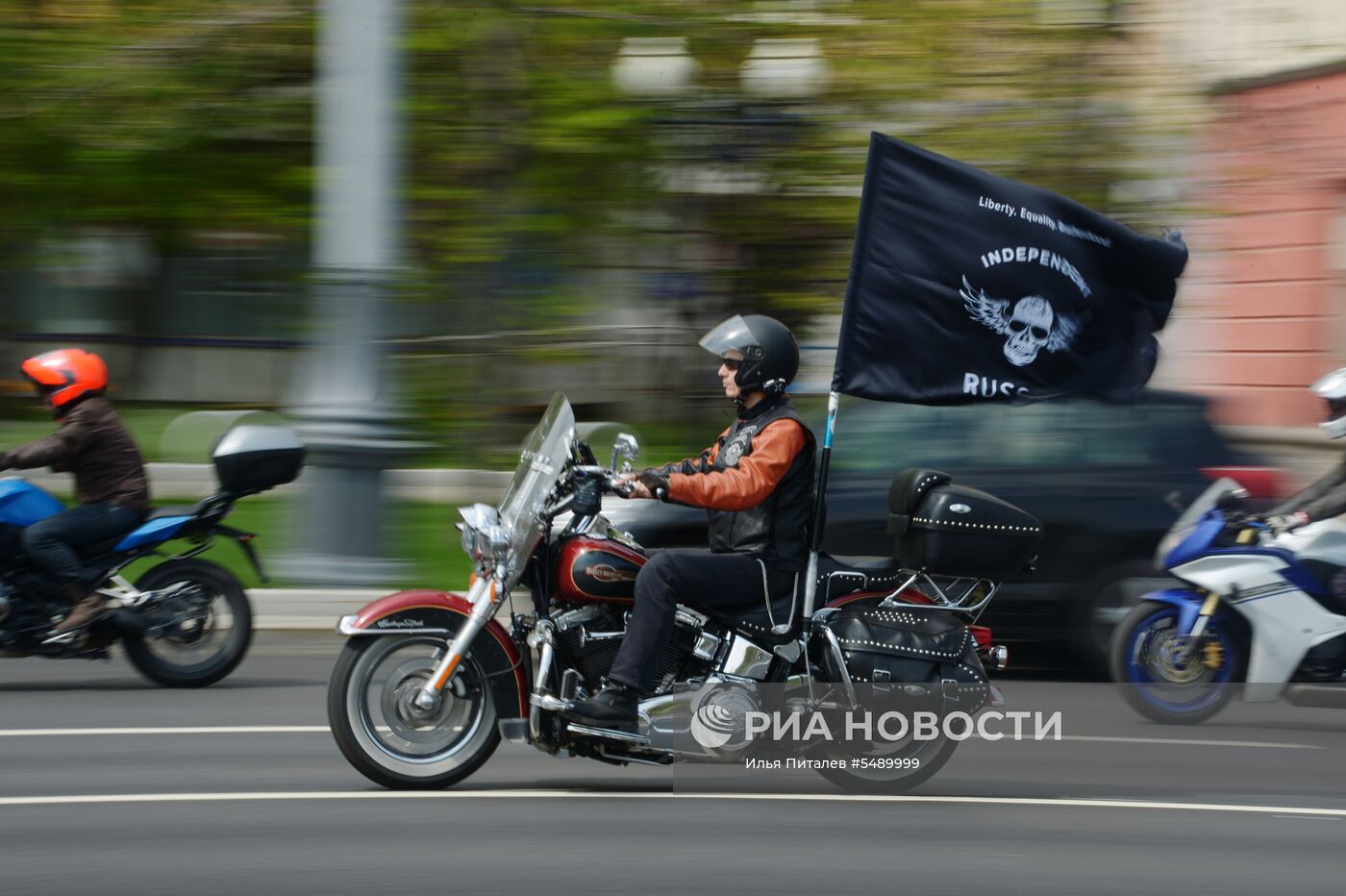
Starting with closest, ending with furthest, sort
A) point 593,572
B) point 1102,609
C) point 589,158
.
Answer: point 593,572 < point 1102,609 < point 589,158

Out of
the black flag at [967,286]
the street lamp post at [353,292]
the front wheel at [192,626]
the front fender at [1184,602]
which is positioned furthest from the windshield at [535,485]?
the street lamp post at [353,292]

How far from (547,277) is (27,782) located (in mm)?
7682

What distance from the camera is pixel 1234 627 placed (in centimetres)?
814

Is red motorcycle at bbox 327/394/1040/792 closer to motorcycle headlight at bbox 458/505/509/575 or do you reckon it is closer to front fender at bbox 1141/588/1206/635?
motorcycle headlight at bbox 458/505/509/575

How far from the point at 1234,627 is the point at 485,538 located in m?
3.94

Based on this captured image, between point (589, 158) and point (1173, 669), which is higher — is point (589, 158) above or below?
above

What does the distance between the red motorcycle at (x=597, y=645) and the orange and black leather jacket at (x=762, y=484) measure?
0.70 ft

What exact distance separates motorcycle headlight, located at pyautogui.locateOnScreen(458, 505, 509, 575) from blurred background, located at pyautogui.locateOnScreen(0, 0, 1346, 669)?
5.19 m

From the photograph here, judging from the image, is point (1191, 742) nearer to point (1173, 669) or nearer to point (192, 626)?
point (1173, 669)

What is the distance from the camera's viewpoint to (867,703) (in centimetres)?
625

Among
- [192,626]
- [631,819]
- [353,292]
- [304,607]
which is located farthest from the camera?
[353,292]

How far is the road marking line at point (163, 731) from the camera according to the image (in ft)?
23.9

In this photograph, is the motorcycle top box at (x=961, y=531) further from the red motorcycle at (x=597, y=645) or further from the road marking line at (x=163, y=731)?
the road marking line at (x=163, y=731)

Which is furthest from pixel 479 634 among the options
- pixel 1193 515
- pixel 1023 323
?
pixel 1193 515
